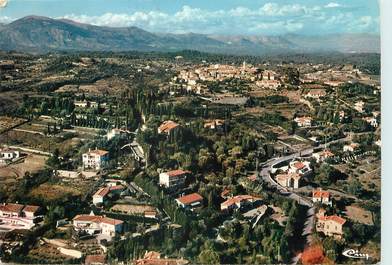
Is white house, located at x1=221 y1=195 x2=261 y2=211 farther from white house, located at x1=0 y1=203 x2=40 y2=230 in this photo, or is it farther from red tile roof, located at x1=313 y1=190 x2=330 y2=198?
white house, located at x1=0 y1=203 x2=40 y2=230

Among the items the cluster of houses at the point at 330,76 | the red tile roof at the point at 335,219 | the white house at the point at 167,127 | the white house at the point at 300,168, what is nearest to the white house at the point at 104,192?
the white house at the point at 167,127

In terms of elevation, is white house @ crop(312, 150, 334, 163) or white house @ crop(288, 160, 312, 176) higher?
white house @ crop(312, 150, 334, 163)

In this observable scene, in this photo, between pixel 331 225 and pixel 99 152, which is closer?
pixel 331 225

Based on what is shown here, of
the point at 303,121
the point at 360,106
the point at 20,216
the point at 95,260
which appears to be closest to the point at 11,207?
the point at 20,216

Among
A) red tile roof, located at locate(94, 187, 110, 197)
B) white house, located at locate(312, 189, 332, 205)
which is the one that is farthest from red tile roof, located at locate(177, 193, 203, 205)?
white house, located at locate(312, 189, 332, 205)

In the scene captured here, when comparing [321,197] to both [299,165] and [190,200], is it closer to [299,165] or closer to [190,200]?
[299,165]

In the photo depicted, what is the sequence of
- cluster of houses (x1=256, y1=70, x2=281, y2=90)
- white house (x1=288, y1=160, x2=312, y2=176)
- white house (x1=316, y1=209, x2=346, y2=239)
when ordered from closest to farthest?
white house (x1=316, y1=209, x2=346, y2=239), white house (x1=288, y1=160, x2=312, y2=176), cluster of houses (x1=256, y1=70, x2=281, y2=90)
